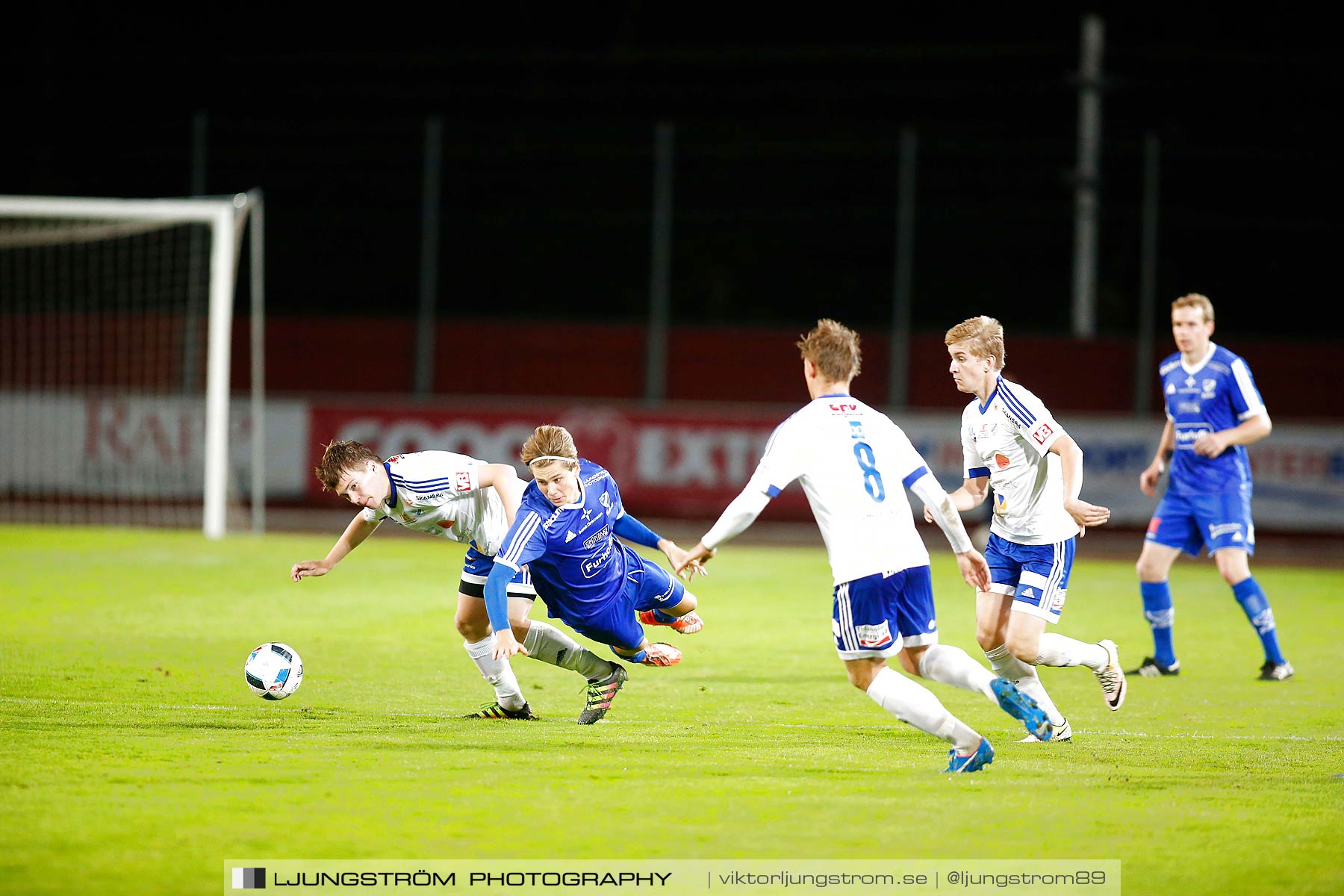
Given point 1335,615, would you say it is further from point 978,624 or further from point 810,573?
point 978,624

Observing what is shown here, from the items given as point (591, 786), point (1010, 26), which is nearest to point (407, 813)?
point (591, 786)

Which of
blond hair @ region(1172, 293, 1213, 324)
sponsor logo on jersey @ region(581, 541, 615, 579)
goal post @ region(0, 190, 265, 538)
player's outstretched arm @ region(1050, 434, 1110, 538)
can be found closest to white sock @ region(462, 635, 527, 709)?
sponsor logo on jersey @ region(581, 541, 615, 579)

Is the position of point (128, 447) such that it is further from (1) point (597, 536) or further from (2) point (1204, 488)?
(2) point (1204, 488)

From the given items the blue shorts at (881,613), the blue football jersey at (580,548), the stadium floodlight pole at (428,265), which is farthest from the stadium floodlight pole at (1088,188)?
the blue shorts at (881,613)

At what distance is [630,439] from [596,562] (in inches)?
554

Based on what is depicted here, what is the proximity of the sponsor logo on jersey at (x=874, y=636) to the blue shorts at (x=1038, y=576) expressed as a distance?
120 centimetres

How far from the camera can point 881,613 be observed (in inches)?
219

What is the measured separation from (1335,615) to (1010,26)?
24.4 meters

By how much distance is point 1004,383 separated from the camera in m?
6.47

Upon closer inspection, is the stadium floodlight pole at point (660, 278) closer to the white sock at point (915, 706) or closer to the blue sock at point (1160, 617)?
the blue sock at point (1160, 617)

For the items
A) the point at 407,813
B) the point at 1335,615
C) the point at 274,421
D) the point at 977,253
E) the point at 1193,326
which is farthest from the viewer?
the point at 977,253

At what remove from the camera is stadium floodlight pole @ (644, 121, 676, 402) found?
23625 millimetres

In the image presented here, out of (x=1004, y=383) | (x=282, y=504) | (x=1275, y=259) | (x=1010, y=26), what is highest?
(x=1010, y=26)

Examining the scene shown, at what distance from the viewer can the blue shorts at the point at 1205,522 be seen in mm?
8805
